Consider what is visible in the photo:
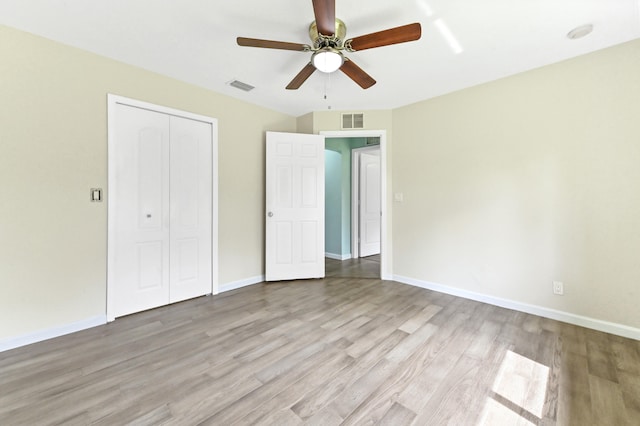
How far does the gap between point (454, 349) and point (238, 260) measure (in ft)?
8.76

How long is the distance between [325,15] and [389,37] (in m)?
0.46

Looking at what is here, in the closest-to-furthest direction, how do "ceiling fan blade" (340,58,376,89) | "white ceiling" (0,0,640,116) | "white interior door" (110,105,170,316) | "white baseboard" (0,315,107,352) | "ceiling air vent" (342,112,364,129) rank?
"white ceiling" (0,0,640,116), "white baseboard" (0,315,107,352), "ceiling fan blade" (340,58,376,89), "white interior door" (110,105,170,316), "ceiling air vent" (342,112,364,129)

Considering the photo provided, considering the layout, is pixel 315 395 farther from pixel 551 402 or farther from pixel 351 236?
pixel 351 236

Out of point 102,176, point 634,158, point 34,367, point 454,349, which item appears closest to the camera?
point 34,367

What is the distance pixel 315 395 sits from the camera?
60.3 inches

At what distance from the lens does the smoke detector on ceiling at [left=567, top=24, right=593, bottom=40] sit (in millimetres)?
2025

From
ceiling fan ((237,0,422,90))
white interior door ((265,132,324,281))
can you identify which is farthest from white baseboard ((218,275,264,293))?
ceiling fan ((237,0,422,90))

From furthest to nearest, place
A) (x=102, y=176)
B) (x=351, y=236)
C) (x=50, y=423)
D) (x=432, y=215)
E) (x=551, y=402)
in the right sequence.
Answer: (x=351, y=236), (x=432, y=215), (x=102, y=176), (x=551, y=402), (x=50, y=423)

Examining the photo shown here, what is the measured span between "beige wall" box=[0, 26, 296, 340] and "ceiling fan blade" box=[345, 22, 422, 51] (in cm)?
225

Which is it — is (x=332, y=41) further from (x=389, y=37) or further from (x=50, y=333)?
(x=50, y=333)

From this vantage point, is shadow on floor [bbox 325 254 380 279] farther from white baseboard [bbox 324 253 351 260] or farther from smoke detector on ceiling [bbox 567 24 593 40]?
smoke detector on ceiling [bbox 567 24 593 40]

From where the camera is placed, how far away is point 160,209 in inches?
112

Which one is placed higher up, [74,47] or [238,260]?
[74,47]

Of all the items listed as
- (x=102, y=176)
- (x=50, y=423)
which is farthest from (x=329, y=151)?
(x=50, y=423)
